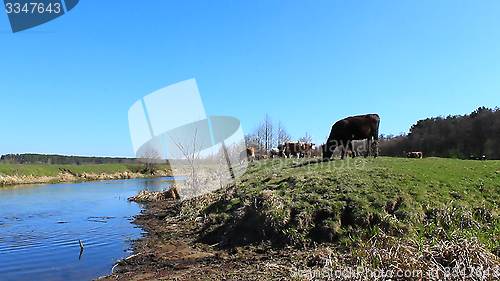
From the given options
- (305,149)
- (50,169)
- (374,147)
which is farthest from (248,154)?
(50,169)

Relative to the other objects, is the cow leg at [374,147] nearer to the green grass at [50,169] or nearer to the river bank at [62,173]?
the river bank at [62,173]

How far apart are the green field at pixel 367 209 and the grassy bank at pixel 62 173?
55.8 meters

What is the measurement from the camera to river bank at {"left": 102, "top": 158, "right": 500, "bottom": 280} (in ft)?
23.9

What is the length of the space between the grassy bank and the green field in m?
55.8

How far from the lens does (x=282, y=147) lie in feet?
126

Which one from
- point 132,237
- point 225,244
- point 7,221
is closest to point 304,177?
point 225,244

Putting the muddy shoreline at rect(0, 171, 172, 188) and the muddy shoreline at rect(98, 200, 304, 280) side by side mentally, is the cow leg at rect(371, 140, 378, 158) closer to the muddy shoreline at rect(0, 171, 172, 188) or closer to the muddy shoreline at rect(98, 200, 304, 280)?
the muddy shoreline at rect(98, 200, 304, 280)

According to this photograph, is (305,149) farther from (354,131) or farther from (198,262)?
(198,262)

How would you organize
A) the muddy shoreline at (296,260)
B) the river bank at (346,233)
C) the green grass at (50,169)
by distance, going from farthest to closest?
the green grass at (50,169), the river bank at (346,233), the muddy shoreline at (296,260)

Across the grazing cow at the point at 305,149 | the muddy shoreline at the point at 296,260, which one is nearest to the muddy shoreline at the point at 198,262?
the muddy shoreline at the point at 296,260

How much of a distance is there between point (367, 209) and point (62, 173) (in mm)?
71780

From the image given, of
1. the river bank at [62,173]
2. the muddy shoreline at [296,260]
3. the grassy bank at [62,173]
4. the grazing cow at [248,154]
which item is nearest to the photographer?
the muddy shoreline at [296,260]

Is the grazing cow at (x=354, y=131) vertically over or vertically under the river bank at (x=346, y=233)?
over

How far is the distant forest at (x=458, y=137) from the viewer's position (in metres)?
49.4
